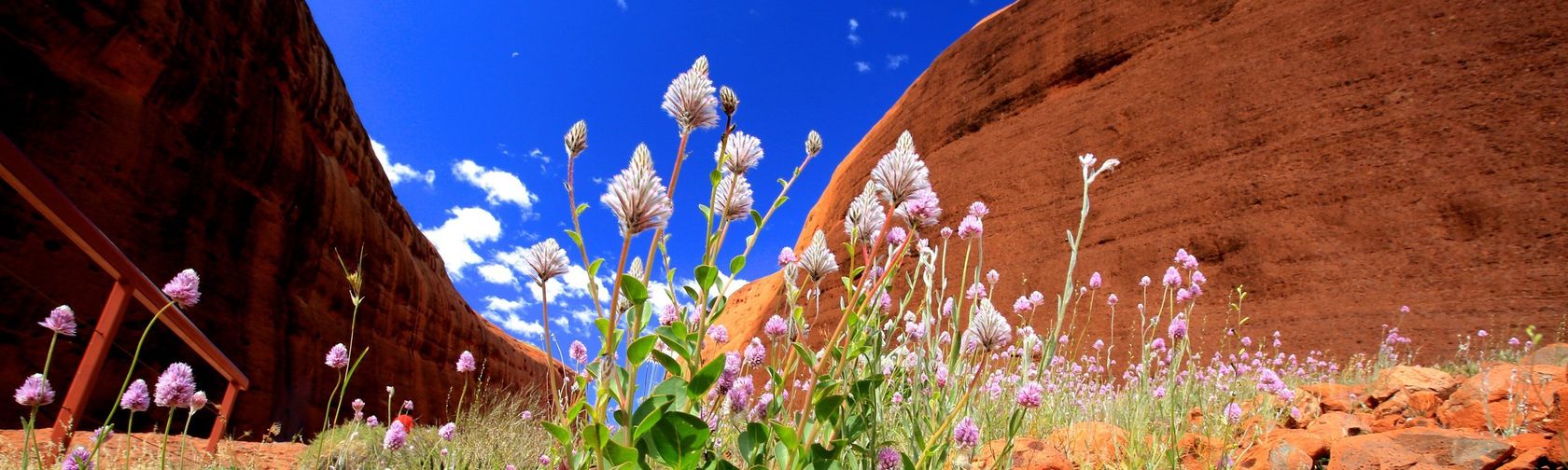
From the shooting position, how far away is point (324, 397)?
430 inches

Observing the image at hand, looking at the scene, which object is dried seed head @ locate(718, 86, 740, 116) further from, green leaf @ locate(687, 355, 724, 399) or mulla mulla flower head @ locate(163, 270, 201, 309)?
mulla mulla flower head @ locate(163, 270, 201, 309)

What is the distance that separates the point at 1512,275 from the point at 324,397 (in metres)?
20.6

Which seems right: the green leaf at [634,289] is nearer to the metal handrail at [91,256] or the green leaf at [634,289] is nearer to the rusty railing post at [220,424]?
the metal handrail at [91,256]

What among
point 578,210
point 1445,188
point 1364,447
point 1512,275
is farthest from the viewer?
point 1445,188

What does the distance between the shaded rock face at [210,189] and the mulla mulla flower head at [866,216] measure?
513cm

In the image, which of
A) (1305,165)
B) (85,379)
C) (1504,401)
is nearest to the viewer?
(85,379)

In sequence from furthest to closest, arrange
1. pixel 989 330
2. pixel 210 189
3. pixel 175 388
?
pixel 210 189 < pixel 175 388 < pixel 989 330

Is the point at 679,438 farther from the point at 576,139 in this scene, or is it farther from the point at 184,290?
the point at 184,290

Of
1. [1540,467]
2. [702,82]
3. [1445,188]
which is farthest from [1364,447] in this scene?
[1445,188]

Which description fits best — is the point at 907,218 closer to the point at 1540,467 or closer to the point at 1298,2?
the point at 1540,467

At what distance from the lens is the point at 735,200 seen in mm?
1431

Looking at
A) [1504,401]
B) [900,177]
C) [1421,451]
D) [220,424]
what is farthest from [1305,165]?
[220,424]

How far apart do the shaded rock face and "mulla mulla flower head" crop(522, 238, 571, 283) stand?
4857mm

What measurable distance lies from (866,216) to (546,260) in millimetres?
678
